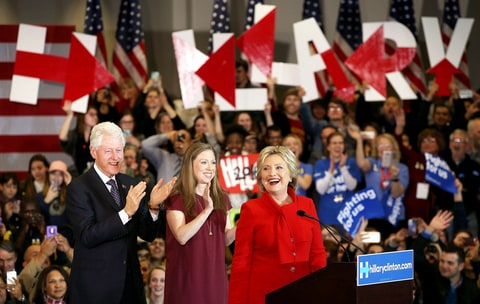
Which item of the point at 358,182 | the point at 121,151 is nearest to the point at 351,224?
the point at 358,182

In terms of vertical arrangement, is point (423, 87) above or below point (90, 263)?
above

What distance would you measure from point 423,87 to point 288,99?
2059mm

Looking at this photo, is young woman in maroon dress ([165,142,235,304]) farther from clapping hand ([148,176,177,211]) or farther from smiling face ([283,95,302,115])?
smiling face ([283,95,302,115])

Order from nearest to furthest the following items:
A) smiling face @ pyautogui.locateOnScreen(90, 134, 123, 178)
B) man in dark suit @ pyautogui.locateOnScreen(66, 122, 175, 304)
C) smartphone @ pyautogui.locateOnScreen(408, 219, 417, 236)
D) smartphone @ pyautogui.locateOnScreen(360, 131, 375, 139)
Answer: man in dark suit @ pyautogui.locateOnScreen(66, 122, 175, 304), smiling face @ pyautogui.locateOnScreen(90, 134, 123, 178), smartphone @ pyautogui.locateOnScreen(408, 219, 417, 236), smartphone @ pyautogui.locateOnScreen(360, 131, 375, 139)

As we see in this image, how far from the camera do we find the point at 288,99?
32.6 ft

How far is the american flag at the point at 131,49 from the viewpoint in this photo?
11.2m

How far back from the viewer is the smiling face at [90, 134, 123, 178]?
199 inches

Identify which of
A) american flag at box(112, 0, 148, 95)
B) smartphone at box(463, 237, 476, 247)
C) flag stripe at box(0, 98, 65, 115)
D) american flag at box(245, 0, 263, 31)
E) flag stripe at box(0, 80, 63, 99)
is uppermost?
american flag at box(245, 0, 263, 31)

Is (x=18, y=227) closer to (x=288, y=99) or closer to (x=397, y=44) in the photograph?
(x=288, y=99)

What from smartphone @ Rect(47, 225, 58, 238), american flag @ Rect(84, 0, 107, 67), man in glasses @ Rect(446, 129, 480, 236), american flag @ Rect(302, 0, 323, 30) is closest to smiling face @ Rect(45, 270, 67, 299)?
smartphone @ Rect(47, 225, 58, 238)

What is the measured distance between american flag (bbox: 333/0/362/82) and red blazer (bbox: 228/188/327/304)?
6.48 m

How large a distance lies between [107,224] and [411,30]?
7.14m

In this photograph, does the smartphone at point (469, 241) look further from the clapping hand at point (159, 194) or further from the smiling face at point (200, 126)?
the clapping hand at point (159, 194)

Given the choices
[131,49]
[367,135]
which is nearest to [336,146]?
[367,135]
